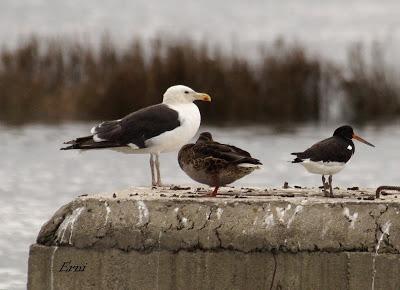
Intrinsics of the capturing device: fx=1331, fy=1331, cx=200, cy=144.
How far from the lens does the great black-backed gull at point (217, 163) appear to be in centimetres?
1034

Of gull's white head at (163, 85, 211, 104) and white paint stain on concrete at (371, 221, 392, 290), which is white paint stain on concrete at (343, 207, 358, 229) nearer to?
white paint stain on concrete at (371, 221, 392, 290)

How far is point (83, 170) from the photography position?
2758 cm

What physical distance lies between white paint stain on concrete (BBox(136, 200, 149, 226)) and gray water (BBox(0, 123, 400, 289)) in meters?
3.08

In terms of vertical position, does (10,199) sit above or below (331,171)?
below

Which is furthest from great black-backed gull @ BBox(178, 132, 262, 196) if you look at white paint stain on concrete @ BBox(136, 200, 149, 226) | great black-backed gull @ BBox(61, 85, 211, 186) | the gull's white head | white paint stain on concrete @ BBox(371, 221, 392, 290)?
the gull's white head

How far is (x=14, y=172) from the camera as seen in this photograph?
26.7 m

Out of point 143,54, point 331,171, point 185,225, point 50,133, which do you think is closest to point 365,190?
point 331,171

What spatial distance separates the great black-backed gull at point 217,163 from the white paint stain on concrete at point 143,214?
0.68 m

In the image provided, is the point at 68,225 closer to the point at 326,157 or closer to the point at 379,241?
the point at 326,157

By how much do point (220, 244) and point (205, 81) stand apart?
96.7ft

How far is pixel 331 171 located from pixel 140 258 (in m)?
1.74

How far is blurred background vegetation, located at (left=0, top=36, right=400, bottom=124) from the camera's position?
39.1 m

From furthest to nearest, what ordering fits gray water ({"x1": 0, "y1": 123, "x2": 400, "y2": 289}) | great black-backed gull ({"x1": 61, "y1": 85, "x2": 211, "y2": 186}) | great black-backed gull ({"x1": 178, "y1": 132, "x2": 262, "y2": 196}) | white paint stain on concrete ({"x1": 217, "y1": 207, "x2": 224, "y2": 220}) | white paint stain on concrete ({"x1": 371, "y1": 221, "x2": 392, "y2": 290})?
gray water ({"x1": 0, "y1": 123, "x2": 400, "y2": 289})
great black-backed gull ({"x1": 61, "y1": 85, "x2": 211, "y2": 186})
great black-backed gull ({"x1": 178, "y1": 132, "x2": 262, "y2": 196})
white paint stain on concrete ({"x1": 217, "y1": 207, "x2": 224, "y2": 220})
white paint stain on concrete ({"x1": 371, "y1": 221, "x2": 392, "y2": 290})

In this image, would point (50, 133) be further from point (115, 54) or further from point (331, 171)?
point (331, 171)
